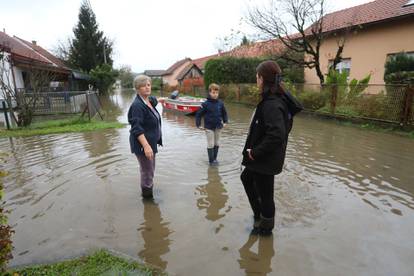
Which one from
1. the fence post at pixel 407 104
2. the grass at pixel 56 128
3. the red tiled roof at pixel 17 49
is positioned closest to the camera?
the fence post at pixel 407 104

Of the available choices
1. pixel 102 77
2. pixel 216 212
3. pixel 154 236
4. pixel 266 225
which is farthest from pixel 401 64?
pixel 102 77

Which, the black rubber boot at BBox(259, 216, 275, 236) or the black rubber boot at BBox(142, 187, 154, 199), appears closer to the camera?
the black rubber boot at BBox(259, 216, 275, 236)

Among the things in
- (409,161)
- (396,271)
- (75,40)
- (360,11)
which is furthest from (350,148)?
(75,40)

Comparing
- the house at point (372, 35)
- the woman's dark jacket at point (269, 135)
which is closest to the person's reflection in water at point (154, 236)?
the woman's dark jacket at point (269, 135)

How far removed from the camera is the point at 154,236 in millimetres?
3346

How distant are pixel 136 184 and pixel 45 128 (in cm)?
774

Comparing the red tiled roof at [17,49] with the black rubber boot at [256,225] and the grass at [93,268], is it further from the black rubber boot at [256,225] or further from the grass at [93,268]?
the black rubber boot at [256,225]

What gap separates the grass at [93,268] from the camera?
2.56m

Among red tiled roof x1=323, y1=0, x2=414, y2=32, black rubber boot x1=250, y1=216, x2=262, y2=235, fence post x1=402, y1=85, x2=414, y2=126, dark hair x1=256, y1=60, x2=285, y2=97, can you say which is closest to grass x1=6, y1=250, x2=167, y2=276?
black rubber boot x1=250, y1=216, x2=262, y2=235

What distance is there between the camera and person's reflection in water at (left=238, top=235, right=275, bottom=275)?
2768 millimetres

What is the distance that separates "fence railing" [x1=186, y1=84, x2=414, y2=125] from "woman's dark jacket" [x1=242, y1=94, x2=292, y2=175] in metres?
3.99

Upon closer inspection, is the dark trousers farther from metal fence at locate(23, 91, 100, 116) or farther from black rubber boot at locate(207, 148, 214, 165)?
metal fence at locate(23, 91, 100, 116)

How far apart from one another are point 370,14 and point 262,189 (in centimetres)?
1648

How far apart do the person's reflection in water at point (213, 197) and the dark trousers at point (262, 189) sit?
2.38ft
